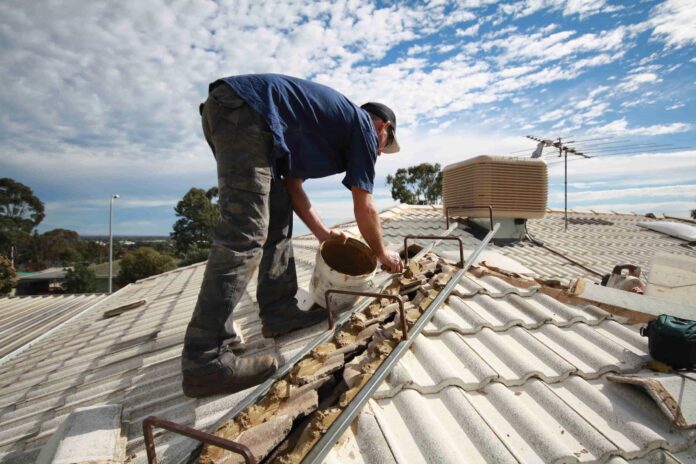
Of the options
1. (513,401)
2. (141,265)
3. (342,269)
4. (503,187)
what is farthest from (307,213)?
(141,265)

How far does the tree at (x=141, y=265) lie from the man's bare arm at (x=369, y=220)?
41.1 meters

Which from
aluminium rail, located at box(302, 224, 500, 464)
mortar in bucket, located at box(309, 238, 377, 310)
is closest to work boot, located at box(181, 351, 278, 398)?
aluminium rail, located at box(302, 224, 500, 464)

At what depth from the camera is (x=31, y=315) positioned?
686 cm

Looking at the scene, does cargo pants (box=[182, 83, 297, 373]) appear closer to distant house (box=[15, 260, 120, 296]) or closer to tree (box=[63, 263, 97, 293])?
tree (box=[63, 263, 97, 293])

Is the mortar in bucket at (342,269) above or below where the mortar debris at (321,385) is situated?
above

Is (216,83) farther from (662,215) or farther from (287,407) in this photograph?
(662,215)

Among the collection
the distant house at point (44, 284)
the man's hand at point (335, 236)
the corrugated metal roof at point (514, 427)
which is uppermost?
the man's hand at point (335, 236)

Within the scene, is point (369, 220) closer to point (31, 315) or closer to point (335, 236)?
point (335, 236)

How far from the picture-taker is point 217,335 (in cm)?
182

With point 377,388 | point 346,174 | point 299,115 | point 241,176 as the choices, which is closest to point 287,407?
point 377,388

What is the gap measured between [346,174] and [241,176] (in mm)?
691

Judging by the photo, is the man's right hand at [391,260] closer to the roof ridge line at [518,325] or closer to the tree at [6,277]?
the roof ridge line at [518,325]

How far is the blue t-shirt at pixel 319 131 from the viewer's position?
2.19m

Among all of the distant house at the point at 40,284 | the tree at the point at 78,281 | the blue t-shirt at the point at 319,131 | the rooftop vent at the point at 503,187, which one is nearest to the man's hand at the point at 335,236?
the blue t-shirt at the point at 319,131
